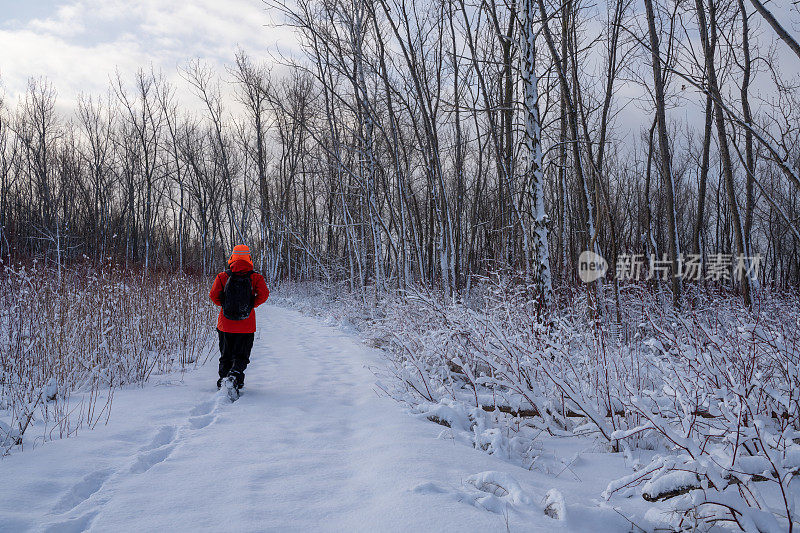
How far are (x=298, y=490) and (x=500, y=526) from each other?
3.49 feet

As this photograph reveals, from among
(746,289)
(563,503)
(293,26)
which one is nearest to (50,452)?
(563,503)

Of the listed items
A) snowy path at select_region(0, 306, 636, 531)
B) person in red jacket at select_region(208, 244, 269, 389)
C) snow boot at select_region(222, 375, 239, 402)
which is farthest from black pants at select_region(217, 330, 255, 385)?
snowy path at select_region(0, 306, 636, 531)

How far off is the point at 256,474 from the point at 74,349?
10.4 ft

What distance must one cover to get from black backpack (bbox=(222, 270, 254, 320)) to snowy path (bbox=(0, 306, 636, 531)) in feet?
3.17

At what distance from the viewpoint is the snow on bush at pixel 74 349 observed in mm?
3219

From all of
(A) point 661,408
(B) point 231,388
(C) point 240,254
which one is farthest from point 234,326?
(A) point 661,408

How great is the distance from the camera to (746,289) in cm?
790

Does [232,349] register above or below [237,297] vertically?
below

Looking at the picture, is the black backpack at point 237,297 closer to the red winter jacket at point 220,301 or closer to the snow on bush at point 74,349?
the red winter jacket at point 220,301

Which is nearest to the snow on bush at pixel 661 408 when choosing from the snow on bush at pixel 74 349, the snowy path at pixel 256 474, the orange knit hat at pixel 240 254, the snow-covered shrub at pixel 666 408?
the snow-covered shrub at pixel 666 408

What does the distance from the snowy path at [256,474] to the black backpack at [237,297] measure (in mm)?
966

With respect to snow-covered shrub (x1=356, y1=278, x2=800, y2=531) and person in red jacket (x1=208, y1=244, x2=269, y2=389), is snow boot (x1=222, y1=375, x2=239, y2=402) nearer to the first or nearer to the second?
person in red jacket (x1=208, y1=244, x2=269, y2=389)

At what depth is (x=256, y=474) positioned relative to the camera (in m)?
2.39

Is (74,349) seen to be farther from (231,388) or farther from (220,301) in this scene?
(231,388)
